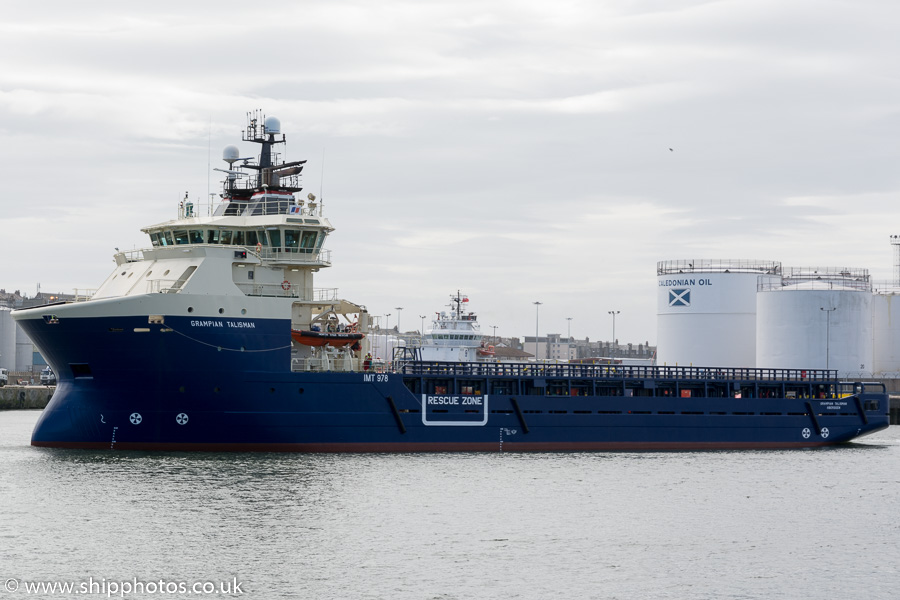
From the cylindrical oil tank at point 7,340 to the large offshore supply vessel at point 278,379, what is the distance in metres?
71.6

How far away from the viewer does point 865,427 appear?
159 feet

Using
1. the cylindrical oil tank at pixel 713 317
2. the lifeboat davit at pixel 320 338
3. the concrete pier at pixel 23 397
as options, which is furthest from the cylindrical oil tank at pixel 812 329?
the concrete pier at pixel 23 397

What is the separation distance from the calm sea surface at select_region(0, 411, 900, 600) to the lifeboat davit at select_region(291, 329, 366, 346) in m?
4.45

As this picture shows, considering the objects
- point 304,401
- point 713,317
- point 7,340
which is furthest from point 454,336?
point 7,340

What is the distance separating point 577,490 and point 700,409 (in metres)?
14.3

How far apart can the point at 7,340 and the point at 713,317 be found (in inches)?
2799

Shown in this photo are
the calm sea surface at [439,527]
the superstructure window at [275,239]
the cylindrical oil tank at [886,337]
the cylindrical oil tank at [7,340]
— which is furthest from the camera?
the cylindrical oil tank at [7,340]

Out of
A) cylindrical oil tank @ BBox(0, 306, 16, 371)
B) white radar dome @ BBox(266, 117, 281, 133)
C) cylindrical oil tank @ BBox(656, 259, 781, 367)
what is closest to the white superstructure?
→ cylindrical oil tank @ BBox(656, 259, 781, 367)

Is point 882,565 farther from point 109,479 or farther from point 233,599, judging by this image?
point 109,479

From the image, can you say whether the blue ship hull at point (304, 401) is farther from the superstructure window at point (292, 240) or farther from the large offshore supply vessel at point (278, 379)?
the superstructure window at point (292, 240)

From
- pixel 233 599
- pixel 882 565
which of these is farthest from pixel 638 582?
pixel 233 599

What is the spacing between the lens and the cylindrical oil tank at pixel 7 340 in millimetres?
105812

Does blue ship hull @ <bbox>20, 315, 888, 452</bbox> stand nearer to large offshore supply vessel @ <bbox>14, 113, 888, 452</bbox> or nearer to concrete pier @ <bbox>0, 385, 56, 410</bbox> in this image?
large offshore supply vessel @ <bbox>14, 113, 888, 452</bbox>

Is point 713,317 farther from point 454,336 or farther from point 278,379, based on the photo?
point 278,379
